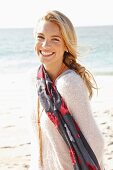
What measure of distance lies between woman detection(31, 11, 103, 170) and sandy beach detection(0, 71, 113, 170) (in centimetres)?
30

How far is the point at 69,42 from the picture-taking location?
241 cm

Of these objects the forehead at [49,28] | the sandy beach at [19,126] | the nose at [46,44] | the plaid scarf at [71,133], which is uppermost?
the forehead at [49,28]

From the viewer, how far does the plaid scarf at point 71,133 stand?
228cm

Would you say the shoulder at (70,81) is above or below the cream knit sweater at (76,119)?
above

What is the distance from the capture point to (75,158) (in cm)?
230

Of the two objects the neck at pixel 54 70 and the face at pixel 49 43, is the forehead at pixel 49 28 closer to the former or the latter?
the face at pixel 49 43

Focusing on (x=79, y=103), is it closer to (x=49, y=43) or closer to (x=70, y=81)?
(x=70, y=81)

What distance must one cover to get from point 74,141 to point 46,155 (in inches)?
9.7

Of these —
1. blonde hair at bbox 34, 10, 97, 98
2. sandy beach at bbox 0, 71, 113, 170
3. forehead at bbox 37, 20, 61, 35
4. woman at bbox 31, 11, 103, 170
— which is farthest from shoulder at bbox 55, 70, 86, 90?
sandy beach at bbox 0, 71, 113, 170

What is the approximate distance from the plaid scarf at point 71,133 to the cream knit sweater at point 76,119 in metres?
0.03

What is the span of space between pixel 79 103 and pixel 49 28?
45cm

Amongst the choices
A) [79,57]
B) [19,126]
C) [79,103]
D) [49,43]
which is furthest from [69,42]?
[19,126]

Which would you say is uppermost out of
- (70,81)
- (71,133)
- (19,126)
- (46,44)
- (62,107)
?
(46,44)

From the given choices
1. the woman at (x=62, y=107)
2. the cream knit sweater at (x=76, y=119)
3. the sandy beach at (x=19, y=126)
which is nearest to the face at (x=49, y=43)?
the woman at (x=62, y=107)
